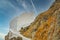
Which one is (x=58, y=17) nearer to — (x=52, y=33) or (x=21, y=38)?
(x=52, y=33)

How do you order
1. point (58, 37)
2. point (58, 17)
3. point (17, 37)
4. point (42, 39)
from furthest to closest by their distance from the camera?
point (17, 37) < point (42, 39) < point (58, 17) < point (58, 37)

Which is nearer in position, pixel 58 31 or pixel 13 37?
pixel 58 31

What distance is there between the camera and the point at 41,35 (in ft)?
105

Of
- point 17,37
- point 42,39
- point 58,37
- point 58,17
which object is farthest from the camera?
point 17,37

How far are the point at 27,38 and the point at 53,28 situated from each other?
50.5ft

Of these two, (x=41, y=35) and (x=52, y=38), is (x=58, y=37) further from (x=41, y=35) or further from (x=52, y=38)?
(x=41, y=35)

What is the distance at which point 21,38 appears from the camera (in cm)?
3947

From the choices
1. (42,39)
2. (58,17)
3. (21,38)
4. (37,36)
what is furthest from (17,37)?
(58,17)

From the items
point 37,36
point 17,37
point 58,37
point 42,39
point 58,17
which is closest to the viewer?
point 58,37

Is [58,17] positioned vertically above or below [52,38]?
above

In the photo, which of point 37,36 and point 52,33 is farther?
point 37,36

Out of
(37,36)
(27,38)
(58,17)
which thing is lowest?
(58,17)

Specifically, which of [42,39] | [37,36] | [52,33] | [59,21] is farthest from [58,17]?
[37,36]

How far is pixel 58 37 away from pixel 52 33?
1792 millimetres
